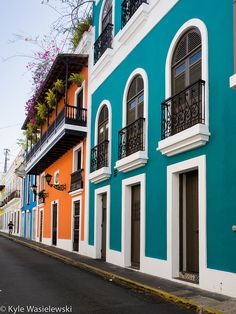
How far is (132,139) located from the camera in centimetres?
1178

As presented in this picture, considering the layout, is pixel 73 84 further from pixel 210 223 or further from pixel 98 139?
pixel 210 223

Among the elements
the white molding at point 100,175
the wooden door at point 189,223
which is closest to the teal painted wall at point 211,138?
the wooden door at point 189,223

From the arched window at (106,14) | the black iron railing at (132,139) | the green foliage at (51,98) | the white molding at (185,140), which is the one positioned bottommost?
the white molding at (185,140)

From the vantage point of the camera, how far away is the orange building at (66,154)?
16.6m

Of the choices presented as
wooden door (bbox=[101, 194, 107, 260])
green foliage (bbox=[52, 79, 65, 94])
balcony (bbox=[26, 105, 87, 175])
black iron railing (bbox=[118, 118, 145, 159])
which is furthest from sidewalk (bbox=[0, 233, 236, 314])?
green foliage (bbox=[52, 79, 65, 94])

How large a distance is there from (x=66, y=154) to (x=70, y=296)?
12.1m

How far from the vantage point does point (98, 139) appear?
15281 mm

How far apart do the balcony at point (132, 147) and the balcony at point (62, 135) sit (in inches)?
163

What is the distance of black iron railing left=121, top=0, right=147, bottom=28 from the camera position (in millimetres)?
12059

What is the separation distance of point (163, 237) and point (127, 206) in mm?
2519

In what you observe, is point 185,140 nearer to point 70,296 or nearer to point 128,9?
point 70,296

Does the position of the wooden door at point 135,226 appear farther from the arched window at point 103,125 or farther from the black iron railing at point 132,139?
the arched window at point 103,125

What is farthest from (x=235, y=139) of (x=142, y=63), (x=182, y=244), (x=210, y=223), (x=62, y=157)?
(x=62, y=157)

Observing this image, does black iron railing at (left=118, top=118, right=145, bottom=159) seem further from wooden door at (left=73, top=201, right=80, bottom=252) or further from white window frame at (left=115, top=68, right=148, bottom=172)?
wooden door at (left=73, top=201, right=80, bottom=252)
